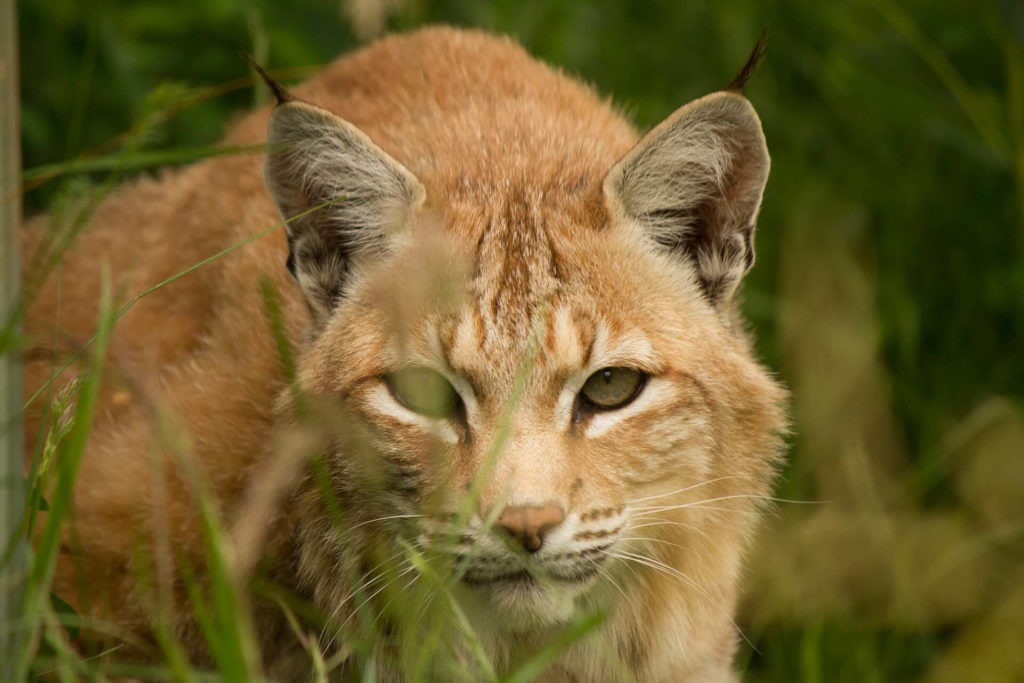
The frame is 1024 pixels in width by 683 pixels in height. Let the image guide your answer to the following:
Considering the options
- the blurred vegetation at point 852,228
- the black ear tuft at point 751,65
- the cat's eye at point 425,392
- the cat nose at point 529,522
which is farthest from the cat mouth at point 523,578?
the blurred vegetation at point 852,228

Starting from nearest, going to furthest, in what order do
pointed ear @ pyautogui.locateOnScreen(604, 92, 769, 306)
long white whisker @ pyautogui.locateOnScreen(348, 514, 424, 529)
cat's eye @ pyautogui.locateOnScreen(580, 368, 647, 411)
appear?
1. long white whisker @ pyautogui.locateOnScreen(348, 514, 424, 529)
2. cat's eye @ pyautogui.locateOnScreen(580, 368, 647, 411)
3. pointed ear @ pyautogui.locateOnScreen(604, 92, 769, 306)

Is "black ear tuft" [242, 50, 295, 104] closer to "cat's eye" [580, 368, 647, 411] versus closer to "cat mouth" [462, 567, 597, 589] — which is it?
"cat's eye" [580, 368, 647, 411]

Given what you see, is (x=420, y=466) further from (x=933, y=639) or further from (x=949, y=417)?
(x=949, y=417)

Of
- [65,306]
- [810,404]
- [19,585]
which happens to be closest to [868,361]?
[810,404]

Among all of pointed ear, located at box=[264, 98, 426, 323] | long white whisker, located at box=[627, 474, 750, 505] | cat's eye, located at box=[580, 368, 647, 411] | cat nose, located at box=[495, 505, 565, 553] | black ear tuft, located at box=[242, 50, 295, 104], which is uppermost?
black ear tuft, located at box=[242, 50, 295, 104]

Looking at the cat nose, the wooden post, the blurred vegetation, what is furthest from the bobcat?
the blurred vegetation

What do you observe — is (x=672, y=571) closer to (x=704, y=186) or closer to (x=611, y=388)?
(x=611, y=388)

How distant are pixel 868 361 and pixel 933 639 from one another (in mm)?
1125

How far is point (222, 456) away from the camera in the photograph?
3.99m

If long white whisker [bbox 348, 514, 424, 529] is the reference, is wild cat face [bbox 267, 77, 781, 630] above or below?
above

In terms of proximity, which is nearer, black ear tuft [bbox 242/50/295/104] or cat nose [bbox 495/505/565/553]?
cat nose [bbox 495/505/565/553]

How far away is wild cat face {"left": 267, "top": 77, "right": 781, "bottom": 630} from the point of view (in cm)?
320

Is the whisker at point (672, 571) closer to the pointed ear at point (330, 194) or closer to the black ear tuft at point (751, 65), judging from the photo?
the pointed ear at point (330, 194)

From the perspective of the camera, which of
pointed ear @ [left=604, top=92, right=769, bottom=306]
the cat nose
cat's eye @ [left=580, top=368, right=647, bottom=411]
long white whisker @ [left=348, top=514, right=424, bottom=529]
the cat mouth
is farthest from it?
pointed ear @ [left=604, top=92, right=769, bottom=306]
